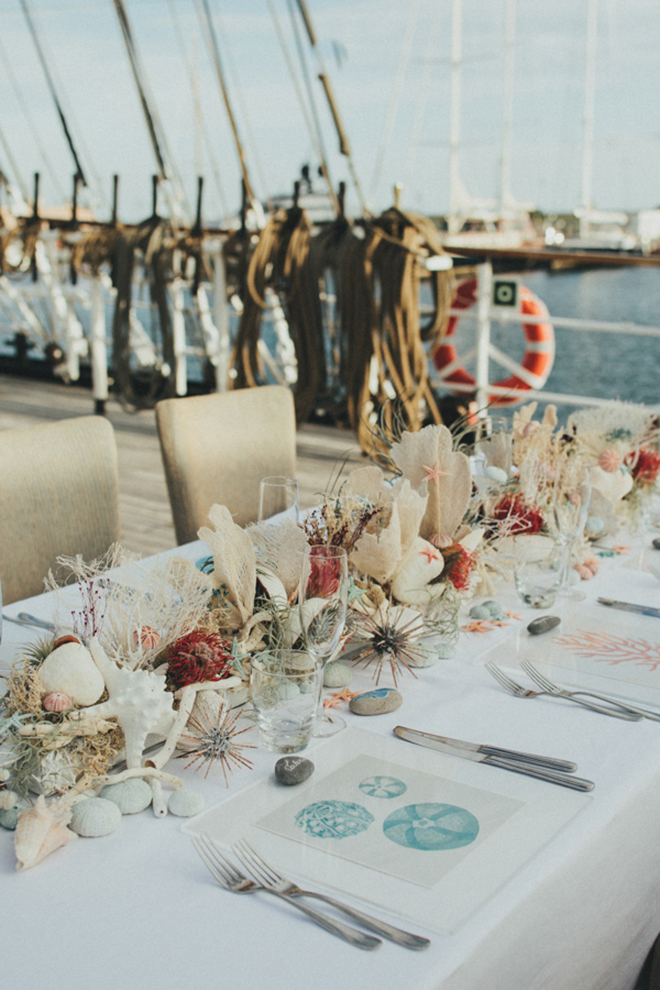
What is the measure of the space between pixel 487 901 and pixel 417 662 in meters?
0.40

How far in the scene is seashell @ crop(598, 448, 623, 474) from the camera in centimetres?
144

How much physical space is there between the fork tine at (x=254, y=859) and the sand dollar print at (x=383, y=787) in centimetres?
12

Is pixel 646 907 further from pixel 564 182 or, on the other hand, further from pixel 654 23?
pixel 654 23

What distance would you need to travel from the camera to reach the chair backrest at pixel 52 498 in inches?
61.0

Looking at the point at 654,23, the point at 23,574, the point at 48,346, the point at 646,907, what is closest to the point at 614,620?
the point at 646,907

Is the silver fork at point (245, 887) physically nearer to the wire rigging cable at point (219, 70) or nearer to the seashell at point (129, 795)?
the seashell at point (129, 795)

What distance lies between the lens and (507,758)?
2.71ft

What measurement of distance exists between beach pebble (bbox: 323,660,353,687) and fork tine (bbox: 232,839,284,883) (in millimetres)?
281

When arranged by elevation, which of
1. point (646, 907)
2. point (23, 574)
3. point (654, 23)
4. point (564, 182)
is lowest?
point (646, 907)

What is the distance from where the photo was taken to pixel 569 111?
77.9 ft

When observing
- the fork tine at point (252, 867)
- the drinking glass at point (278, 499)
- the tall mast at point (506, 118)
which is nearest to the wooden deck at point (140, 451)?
the drinking glass at point (278, 499)

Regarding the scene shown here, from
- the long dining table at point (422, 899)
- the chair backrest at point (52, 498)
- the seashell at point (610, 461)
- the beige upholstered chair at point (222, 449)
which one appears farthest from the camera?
the beige upholstered chair at point (222, 449)

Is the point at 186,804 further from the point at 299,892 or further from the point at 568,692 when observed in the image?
the point at 568,692

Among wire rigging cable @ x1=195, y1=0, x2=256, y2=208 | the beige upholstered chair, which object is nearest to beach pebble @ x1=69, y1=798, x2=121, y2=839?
the beige upholstered chair
